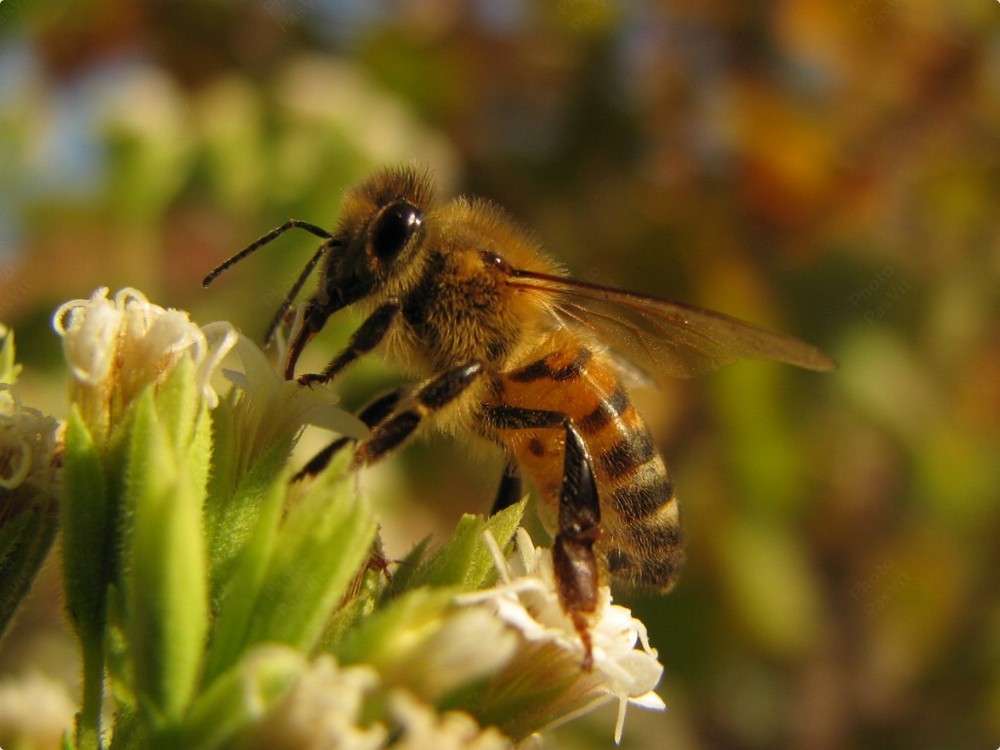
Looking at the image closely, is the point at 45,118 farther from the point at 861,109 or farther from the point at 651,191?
the point at 861,109

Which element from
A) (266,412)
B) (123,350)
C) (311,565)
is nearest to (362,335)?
(266,412)

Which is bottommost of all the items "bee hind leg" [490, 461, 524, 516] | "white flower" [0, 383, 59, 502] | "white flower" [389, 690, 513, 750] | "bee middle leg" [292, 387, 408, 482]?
"white flower" [389, 690, 513, 750]

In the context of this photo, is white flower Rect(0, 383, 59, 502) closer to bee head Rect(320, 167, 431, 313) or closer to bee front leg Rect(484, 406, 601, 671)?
bee head Rect(320, 167, 431, 313)

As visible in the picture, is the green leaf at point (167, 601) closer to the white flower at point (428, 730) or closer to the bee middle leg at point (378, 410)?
the white flower at point (428, 730)

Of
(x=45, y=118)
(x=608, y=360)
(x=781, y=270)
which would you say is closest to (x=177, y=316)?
(x=608, y=360)

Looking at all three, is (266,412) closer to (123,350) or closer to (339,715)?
(123,350)

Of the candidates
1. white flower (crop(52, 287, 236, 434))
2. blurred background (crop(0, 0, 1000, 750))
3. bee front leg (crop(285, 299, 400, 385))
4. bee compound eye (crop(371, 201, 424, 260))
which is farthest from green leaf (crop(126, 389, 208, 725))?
blurred background (crop(0, 0, 1000, 750))

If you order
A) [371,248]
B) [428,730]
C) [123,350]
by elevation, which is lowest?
[428,730]
